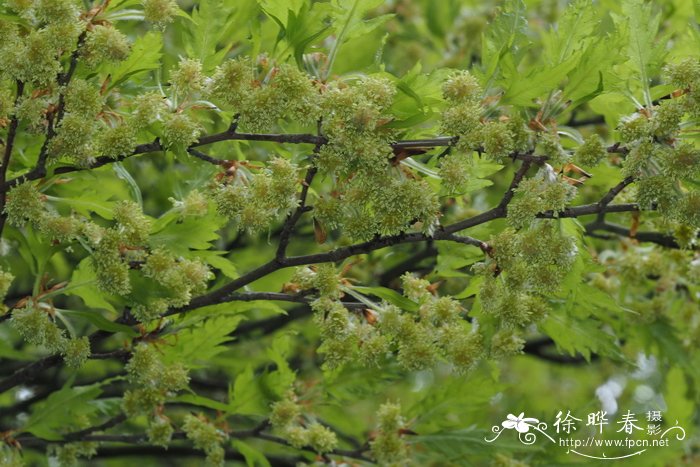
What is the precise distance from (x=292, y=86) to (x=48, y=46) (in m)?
0.54

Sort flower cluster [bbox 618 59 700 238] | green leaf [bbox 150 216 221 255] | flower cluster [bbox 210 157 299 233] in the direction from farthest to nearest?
green leaf [bbox 150 216 221 255] < flower cluster [bbox 210 157 299 233] < flower cluster [bbox 618 59 700 238]

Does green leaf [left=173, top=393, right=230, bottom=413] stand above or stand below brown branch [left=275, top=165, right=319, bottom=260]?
below

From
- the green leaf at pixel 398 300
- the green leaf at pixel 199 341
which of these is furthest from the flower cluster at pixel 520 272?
the green leaf at pixel 199 341

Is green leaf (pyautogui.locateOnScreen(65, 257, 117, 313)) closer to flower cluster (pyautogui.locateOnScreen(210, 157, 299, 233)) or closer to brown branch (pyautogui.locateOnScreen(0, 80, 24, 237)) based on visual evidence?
brown branch (pyautogui.locateOnScreen(0, 80, 24, 237))

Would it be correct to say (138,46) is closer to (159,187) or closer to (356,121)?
(356,121)

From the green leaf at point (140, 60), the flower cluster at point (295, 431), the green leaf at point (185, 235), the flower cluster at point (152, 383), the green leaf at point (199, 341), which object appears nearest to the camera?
the green leaf at point (140, 60)

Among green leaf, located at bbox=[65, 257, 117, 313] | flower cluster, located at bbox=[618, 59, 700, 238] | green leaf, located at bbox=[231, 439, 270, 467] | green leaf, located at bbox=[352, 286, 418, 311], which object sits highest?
flower cluster, located at bbox=[618, 59, 700, 238]

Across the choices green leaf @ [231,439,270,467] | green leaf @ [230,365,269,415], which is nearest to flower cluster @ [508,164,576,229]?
green leaf @ [230,365,269,415]

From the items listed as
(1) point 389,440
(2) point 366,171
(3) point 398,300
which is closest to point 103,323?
(3) point 398,300

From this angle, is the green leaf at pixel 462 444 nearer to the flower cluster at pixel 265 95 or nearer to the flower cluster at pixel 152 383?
the flower cluster at pixel 152 383

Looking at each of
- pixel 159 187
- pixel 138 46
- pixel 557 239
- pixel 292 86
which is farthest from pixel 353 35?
pixel 159 187

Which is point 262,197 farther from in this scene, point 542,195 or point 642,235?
point 642,235

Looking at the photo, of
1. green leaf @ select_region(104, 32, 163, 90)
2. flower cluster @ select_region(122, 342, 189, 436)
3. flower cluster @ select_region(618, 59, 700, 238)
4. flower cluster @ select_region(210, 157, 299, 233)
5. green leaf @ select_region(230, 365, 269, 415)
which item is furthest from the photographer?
green leaf @ select_region(230, 365, 269, 415)

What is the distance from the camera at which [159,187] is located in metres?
4.84
